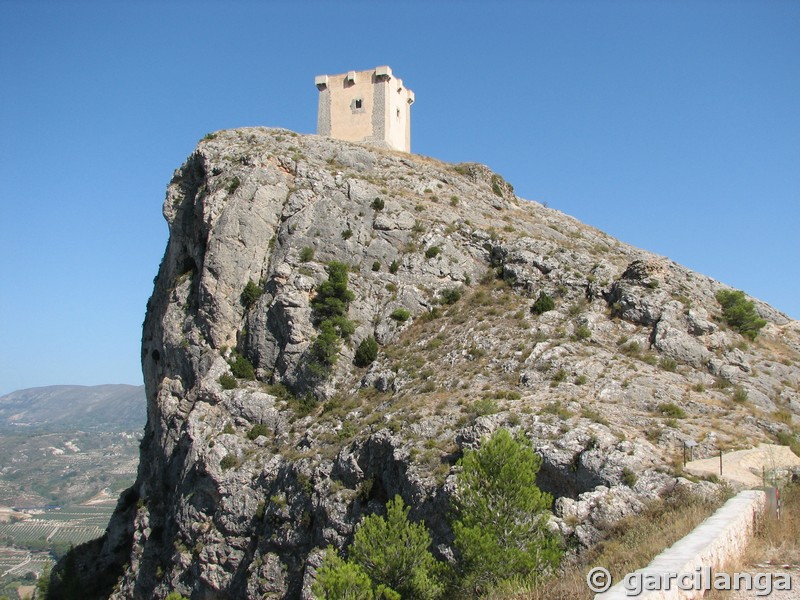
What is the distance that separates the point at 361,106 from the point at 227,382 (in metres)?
27.8

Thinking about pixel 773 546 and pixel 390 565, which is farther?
pixel 390 565

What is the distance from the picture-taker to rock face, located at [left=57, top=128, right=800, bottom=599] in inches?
955

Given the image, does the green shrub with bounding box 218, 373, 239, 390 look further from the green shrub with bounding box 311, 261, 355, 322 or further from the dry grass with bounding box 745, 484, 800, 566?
the dry grass with bounding box 745, 484, 800, 566

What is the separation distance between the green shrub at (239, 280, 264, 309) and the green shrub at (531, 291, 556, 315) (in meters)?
15.8

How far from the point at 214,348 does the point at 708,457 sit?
85.9 feet

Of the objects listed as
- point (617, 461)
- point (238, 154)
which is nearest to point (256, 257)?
point (238, 154)

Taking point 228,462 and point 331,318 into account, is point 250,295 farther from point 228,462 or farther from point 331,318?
point 228,462

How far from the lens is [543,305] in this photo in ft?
110

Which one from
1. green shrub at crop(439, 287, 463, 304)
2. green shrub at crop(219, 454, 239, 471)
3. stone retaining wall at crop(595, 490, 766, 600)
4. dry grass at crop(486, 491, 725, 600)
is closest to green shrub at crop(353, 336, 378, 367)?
green shrub at crop(439, 287, 463, 304)

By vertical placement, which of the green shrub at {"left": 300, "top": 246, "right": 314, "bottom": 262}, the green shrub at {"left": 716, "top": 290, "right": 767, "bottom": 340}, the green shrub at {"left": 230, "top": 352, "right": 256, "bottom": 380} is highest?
the green shrub at {"left": 300, "top": 246, "right": 314, "bottom": 262}

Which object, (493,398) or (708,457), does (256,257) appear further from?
(708,457)

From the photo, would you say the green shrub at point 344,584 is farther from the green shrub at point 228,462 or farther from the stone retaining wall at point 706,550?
the green shrub at point 228,462

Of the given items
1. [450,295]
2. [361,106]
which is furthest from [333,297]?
[361,106]

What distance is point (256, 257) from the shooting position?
1524 inches
